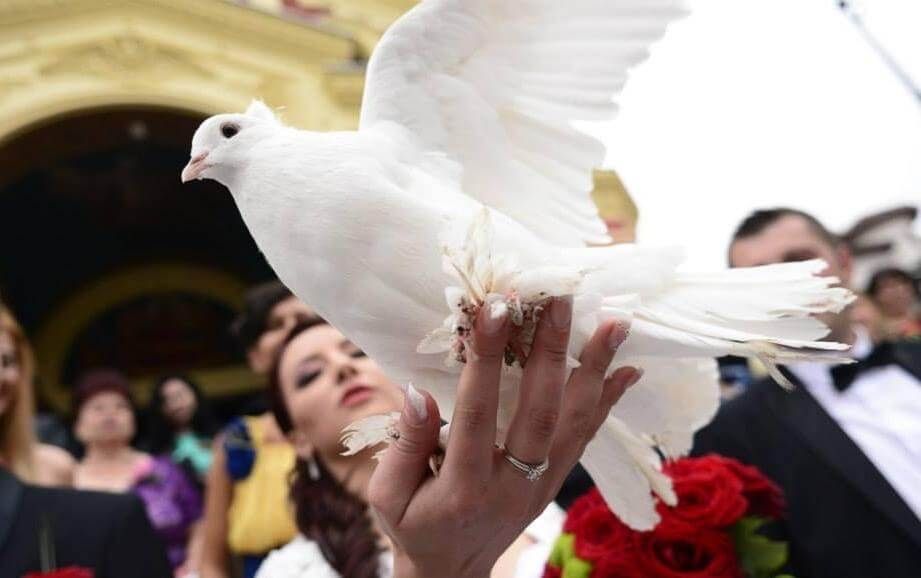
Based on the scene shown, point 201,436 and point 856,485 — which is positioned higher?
point 856,485

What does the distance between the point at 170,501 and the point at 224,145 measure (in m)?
2.18

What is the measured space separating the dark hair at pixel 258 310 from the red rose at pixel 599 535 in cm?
116

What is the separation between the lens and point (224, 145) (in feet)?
2.68

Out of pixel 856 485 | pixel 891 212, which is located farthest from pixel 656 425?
pixel 891 212

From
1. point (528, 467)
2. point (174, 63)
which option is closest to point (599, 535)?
point (528, 467)

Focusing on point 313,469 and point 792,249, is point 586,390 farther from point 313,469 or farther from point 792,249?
point 792,249

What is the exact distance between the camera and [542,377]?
70 cm

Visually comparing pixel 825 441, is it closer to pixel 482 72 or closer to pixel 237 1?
pixel 482 72

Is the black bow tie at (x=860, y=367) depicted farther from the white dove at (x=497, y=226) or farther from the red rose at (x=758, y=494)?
the white dove at (x=497, y=226)

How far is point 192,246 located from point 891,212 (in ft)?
19.6

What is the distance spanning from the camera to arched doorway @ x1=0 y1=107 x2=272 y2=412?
6965 millimetres

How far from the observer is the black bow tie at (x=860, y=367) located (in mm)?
1504

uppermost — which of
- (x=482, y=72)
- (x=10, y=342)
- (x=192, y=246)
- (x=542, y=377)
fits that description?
(x=482, y=72)

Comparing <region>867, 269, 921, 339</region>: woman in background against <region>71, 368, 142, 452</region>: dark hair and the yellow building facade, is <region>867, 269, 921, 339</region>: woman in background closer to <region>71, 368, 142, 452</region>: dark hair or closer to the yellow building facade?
the yellow building facade
